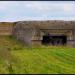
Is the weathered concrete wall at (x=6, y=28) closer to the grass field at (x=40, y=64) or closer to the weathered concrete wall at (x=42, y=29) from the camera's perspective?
the weathered concrete wall at (x=42, y=29)

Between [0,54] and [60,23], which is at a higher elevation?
[60,23]

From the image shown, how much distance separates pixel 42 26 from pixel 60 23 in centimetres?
101

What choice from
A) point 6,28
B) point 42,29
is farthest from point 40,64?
point 6,28

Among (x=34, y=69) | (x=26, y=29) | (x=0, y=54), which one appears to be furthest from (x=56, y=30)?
(x=34, y=69)

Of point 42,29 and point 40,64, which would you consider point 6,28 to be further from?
point 40,64

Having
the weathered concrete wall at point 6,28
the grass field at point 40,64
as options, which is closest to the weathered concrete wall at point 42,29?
the weathered concrete wall at point 6,28

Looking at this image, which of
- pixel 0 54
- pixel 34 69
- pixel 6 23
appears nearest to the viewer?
pixel 34 69

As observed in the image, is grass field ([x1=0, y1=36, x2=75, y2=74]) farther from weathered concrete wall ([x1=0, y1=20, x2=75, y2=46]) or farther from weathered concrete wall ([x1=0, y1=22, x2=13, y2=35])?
weathered concrete wall ([x1=0, y1=22, x2=13, y2=35])

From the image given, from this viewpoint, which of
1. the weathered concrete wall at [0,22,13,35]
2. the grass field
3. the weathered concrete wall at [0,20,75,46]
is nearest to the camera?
the grass field

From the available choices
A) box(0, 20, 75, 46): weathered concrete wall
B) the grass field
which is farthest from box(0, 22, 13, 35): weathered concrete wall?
the grass field

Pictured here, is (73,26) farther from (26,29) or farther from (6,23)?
(6,23)

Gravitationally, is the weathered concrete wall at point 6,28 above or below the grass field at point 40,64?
above

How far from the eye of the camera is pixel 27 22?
643 inches

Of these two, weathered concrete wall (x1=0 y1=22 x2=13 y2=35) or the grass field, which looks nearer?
the grass field
